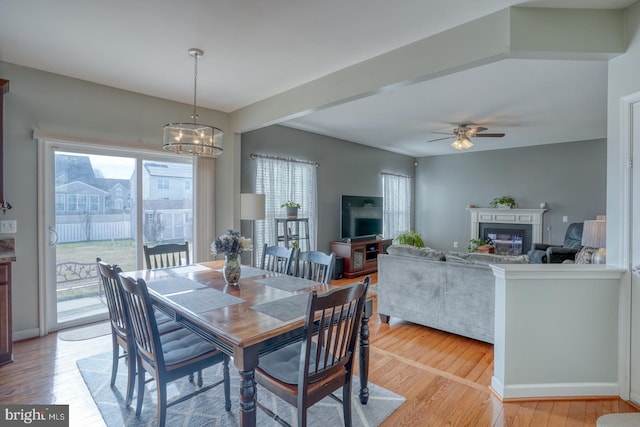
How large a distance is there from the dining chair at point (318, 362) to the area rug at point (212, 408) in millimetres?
309

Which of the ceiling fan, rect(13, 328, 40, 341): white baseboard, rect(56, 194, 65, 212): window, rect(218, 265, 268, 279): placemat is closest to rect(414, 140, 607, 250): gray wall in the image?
the ceiling fan

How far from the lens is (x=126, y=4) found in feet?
7.02

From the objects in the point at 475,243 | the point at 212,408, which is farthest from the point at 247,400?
the point at 475,243

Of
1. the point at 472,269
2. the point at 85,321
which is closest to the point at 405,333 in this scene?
the point at 472,269

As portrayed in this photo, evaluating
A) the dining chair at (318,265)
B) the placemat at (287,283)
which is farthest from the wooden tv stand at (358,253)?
the placemat at (287,283)

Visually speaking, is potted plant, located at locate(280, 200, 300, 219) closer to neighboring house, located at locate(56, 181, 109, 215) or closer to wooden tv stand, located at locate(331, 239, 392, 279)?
wooden tv stand, located at locate(331, 239, 392, 279)

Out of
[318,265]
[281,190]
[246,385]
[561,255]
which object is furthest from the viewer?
[281,190]

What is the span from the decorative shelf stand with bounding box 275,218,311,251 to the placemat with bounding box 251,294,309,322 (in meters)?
3.03

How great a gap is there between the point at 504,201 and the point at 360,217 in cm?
331

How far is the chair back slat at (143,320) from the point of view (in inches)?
66.2

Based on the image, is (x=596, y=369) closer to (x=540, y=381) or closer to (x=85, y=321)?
(x=540, y=381)

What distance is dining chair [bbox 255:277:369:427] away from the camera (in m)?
1.53

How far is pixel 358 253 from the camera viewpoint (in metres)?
6.11

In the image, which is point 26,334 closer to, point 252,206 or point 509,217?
point 252,206
